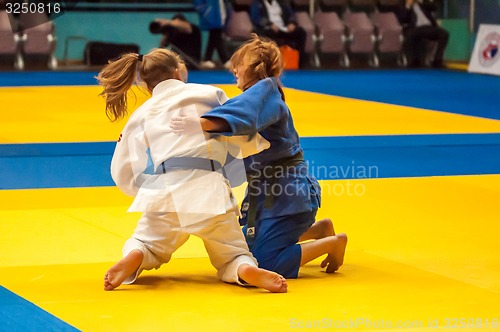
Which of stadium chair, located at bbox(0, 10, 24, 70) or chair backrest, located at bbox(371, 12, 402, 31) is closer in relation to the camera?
stadium chair, located at bbox(0, 10, 24, 70)

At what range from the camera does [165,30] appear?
65.6ft

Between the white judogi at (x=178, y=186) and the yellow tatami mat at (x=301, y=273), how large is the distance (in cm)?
19

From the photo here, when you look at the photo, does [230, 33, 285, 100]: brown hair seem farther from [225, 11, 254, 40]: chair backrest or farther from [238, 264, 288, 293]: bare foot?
[225, 11, 254, 40]: chair backrest

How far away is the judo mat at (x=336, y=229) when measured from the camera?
4266 millimetres

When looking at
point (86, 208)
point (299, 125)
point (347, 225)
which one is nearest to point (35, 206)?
point (86, 208)

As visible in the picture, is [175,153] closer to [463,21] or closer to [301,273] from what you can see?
[301,273]

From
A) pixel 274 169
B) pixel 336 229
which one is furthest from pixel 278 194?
pixel 336 229

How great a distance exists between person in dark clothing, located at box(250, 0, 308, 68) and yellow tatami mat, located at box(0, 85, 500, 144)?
5496 millimetres

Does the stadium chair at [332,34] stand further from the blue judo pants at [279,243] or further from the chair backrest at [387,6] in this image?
the blue judo pants at [279,243]

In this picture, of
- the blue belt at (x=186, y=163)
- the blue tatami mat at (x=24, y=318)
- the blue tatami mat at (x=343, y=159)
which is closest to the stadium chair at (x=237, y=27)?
the blue tatami mat at (x=343, y=159)

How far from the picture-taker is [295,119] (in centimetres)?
1215

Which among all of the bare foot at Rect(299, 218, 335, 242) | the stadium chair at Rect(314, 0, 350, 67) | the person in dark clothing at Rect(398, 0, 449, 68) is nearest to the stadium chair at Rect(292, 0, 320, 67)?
the stadium chair at Rect(314, 0, 350, 67)

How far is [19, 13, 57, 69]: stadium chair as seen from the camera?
1948 cm

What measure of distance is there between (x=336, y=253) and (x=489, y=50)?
15.9 metres
